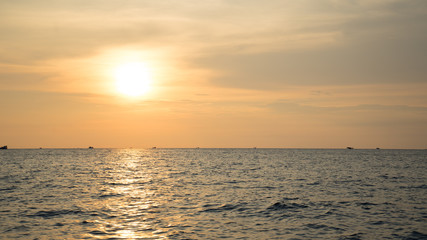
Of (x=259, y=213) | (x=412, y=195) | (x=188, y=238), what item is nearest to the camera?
(x=188, y=238)

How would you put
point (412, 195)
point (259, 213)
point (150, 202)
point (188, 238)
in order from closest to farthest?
point (188, 238) → point (259, 213) → point (150, 202) → point (412, 195)

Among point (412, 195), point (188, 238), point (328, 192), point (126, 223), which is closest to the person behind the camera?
point (188, 238)

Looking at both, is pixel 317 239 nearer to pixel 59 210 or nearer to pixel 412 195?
pixel 59 210

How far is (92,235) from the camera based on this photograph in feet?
80.6

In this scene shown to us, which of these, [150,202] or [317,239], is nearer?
[317,239]

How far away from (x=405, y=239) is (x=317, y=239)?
6.24 m

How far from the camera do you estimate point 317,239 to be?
24.2 meters

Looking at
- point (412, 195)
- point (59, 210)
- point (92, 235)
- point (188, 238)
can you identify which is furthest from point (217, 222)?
point (412, 195)

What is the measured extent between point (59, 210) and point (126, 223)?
9.28m

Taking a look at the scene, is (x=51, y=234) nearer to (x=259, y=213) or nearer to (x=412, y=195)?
(x=259, y=213)

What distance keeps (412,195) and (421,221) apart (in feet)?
56.1

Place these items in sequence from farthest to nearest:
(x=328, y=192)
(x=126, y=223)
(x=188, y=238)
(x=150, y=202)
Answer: (x=328, y=192) < (x=150, y=202) < (x=126, y=223) < (x=188, y=238)

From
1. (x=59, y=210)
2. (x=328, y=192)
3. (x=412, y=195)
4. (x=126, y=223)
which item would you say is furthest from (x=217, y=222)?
(x=412, y=195)

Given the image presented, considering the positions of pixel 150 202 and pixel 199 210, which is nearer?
pixel 199 210
